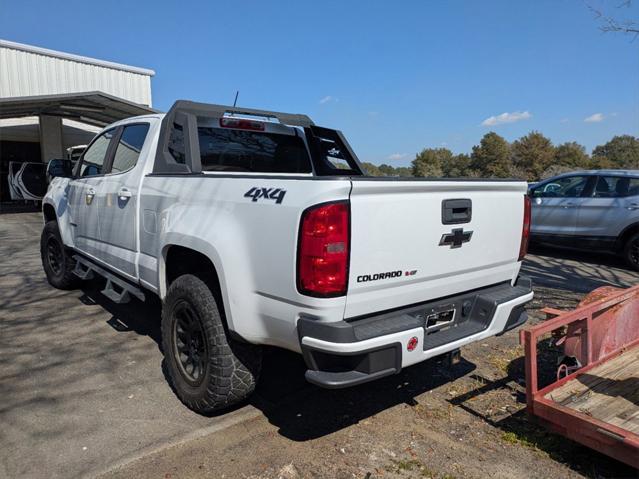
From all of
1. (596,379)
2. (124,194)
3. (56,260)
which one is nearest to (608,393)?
(596,379)

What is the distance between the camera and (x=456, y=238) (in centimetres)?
291

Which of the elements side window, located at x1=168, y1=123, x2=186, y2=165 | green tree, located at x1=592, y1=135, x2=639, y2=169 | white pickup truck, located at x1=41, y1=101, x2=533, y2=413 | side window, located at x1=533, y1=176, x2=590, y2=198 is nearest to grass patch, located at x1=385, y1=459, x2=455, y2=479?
white pickup truck, located at x1=41, y1=101, x2=533, y2=413

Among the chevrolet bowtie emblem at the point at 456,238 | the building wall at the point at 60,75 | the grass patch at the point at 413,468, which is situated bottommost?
the grass patch at the point at 413,468

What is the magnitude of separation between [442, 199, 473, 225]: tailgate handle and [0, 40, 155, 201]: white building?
52.5ft

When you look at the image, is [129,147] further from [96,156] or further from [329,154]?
[329,154]

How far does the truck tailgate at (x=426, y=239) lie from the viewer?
2.45 m

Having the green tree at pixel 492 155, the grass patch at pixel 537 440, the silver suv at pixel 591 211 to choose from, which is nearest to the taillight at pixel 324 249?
the grass patch at pixel 537 440

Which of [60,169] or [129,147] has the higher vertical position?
[129,147]

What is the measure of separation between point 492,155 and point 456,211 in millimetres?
42119

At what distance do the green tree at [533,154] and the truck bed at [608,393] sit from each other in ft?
144

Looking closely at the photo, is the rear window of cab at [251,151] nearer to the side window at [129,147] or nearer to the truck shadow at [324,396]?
the side window at [129,147]

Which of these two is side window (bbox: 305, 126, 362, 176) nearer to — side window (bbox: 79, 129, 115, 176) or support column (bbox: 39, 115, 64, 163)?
side window (bbox: 79, 129, 115, 176)

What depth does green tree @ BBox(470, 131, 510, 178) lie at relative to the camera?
41594 mm

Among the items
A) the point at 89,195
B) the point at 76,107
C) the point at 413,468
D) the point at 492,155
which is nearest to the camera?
the point at 413,468
